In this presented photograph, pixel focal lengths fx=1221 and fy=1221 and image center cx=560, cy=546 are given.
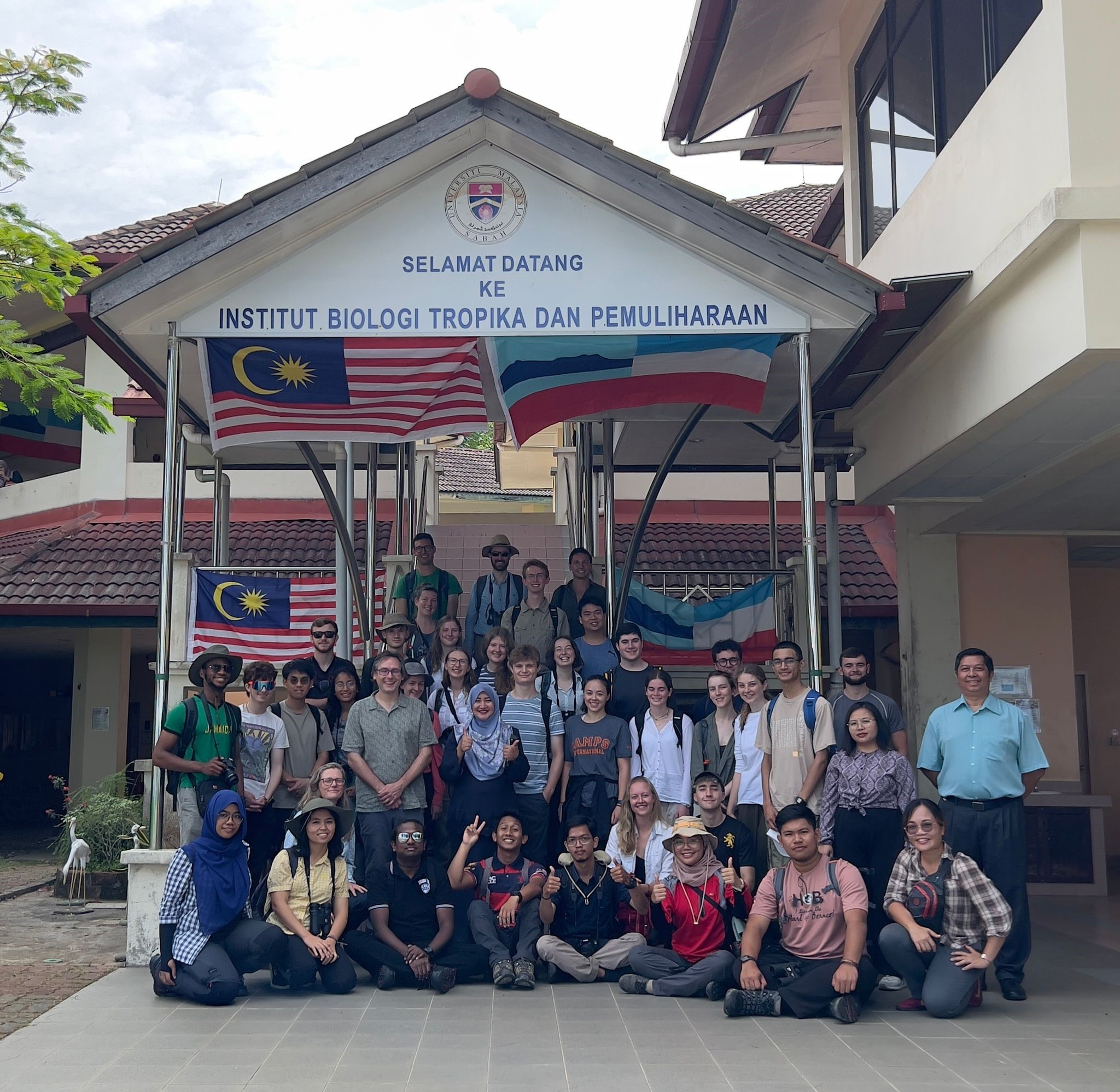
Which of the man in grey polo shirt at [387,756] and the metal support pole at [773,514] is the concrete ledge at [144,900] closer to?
the man in grey polo shirt at [387,756]

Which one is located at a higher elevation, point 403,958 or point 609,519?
point 609,519

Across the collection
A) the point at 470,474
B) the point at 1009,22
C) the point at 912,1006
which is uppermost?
the point at 470,474

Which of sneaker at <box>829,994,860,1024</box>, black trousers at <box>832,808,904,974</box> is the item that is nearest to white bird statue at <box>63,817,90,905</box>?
black trousers at <box>832,808,904,974</box>

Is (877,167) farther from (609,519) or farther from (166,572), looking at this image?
(166,572)

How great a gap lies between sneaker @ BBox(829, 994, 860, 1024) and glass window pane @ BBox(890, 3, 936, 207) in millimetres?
6398

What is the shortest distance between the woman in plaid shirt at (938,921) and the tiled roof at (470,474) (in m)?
19.2

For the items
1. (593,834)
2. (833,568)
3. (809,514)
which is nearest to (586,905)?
(593,834)

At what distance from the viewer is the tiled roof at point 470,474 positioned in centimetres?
2788

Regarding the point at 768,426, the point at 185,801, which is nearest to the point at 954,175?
the point at 768,426

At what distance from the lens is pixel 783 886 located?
695 centimetres

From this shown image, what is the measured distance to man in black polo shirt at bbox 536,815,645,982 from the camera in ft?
24.3

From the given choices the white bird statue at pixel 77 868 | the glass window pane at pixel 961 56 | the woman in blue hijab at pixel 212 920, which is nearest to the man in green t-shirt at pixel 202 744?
the woman in blue hijab at pixel 212 920

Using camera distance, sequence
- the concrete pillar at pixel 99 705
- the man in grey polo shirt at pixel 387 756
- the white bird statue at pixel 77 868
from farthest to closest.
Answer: the concrete pillar at pixel 99 705 < the white bird statue at pixel 77 868 < the man in grey polo shirt at pixel 387 756

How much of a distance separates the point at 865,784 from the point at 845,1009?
4.68 feet
